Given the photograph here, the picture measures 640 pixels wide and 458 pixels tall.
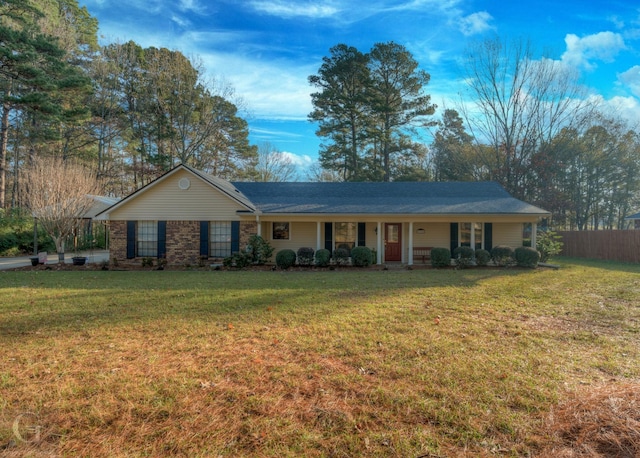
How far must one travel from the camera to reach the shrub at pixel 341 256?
13.4 m

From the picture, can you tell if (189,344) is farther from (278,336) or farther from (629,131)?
(629,131)

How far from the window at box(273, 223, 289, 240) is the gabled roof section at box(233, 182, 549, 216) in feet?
3.09

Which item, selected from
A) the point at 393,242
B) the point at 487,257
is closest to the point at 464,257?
the point at 487,257

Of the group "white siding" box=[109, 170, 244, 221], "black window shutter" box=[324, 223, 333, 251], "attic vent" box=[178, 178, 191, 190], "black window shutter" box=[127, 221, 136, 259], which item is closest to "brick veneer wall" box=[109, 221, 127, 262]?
"black window shutter" box=[127, 221, 136, 259]

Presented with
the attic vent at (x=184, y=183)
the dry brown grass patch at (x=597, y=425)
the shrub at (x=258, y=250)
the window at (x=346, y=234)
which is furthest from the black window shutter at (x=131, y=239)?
the dry brown grass patch at (x=597, y=425)

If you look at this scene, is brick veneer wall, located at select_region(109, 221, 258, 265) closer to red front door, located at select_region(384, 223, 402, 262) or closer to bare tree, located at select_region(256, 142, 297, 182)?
red front door, located at select_region(384, 223, 402, 262)

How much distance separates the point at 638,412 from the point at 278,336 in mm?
3812

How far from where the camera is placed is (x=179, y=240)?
553 inches

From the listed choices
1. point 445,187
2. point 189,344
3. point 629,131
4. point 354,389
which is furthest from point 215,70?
point 629,131

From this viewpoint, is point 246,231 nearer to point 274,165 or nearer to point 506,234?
point 506,234

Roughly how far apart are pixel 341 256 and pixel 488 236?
7058 millimetres

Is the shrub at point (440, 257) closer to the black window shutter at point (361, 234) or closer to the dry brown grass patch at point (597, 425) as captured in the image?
the black window shutter at point (361, 234)

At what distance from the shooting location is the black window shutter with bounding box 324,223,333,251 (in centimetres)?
1481

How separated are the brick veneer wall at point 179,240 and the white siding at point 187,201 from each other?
39 cm
